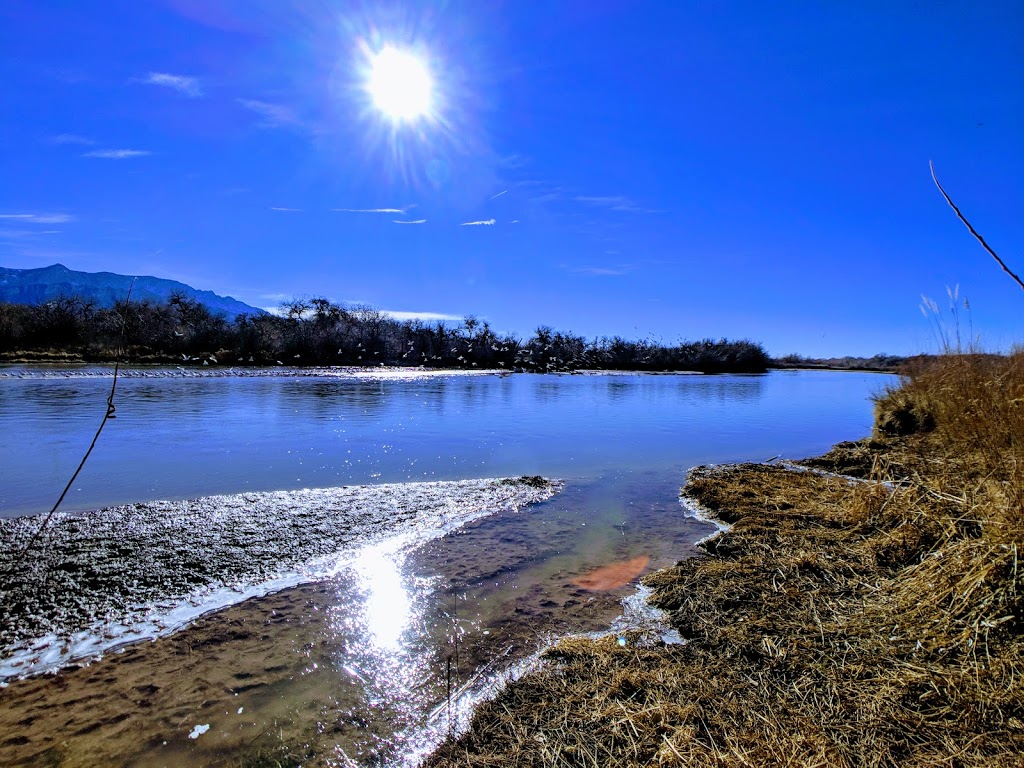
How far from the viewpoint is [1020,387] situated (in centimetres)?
517

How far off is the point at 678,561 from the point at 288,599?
399cm

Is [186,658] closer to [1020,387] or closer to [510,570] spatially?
[510,570]

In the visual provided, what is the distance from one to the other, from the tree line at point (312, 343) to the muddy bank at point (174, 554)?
5338 cm

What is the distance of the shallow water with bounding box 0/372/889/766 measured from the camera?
314cm

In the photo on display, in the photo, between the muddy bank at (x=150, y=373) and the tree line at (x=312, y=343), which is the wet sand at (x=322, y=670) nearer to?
the muddy bank at (x=150, y=373)

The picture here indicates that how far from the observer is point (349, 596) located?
4832 mm

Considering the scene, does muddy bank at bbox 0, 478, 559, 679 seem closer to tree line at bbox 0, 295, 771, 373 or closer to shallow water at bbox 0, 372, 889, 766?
shallow water at bbox 0, 372, 889, 766

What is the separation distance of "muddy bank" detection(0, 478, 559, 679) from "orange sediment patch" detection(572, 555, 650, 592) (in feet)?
6.89

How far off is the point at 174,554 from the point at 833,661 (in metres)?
6.00

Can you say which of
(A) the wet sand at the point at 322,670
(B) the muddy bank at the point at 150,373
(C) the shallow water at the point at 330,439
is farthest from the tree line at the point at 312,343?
(A) the wet sand at the point at 322,670

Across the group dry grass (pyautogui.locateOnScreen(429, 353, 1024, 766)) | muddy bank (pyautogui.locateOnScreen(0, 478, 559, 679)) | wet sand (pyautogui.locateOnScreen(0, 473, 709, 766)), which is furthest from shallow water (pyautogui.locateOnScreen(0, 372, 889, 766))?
dry grass (pyautogui.locateOnScreen(429, 353, 1024, 766))

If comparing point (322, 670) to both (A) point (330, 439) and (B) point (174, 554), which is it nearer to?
(B) point (174, 554)

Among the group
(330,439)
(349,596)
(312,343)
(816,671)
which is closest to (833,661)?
(816,671)

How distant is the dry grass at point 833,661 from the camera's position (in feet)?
8.65
